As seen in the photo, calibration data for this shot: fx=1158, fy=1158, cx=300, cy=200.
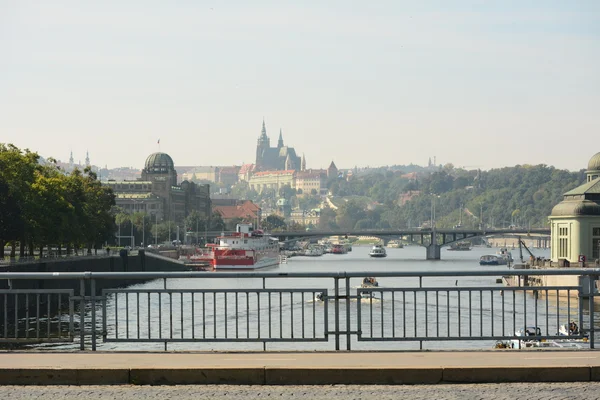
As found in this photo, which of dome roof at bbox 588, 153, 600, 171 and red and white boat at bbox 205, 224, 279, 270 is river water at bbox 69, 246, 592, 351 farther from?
dome roof at bbox 588, 153, 600, 171

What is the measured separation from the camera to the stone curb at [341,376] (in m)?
16.3

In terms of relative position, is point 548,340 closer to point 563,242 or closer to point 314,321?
point 314,321

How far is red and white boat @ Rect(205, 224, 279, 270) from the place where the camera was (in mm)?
145875

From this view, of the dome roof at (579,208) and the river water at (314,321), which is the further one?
the dome roof at (579,208)

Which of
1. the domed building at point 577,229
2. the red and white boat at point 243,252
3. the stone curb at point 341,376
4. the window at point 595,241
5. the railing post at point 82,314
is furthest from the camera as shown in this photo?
the red and white boat at point 243,252

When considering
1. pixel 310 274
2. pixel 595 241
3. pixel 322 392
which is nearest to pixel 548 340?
pixel 310 274

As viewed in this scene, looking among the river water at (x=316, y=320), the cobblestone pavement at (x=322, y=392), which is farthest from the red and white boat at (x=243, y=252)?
the cobblestone pavement at (x=322, y=392)

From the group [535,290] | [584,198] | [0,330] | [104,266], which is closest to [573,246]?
[584,198]

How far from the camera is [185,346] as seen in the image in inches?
1540

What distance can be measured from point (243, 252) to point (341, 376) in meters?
131

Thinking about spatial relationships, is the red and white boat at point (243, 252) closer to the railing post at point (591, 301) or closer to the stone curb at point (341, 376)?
the railing post at point (591, 301)

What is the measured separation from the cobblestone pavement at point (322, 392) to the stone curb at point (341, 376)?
218 mm

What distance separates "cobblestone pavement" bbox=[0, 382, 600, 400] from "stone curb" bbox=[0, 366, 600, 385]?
8.6 inches

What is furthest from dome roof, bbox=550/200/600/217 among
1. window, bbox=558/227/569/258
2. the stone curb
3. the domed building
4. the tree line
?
the stone curb
